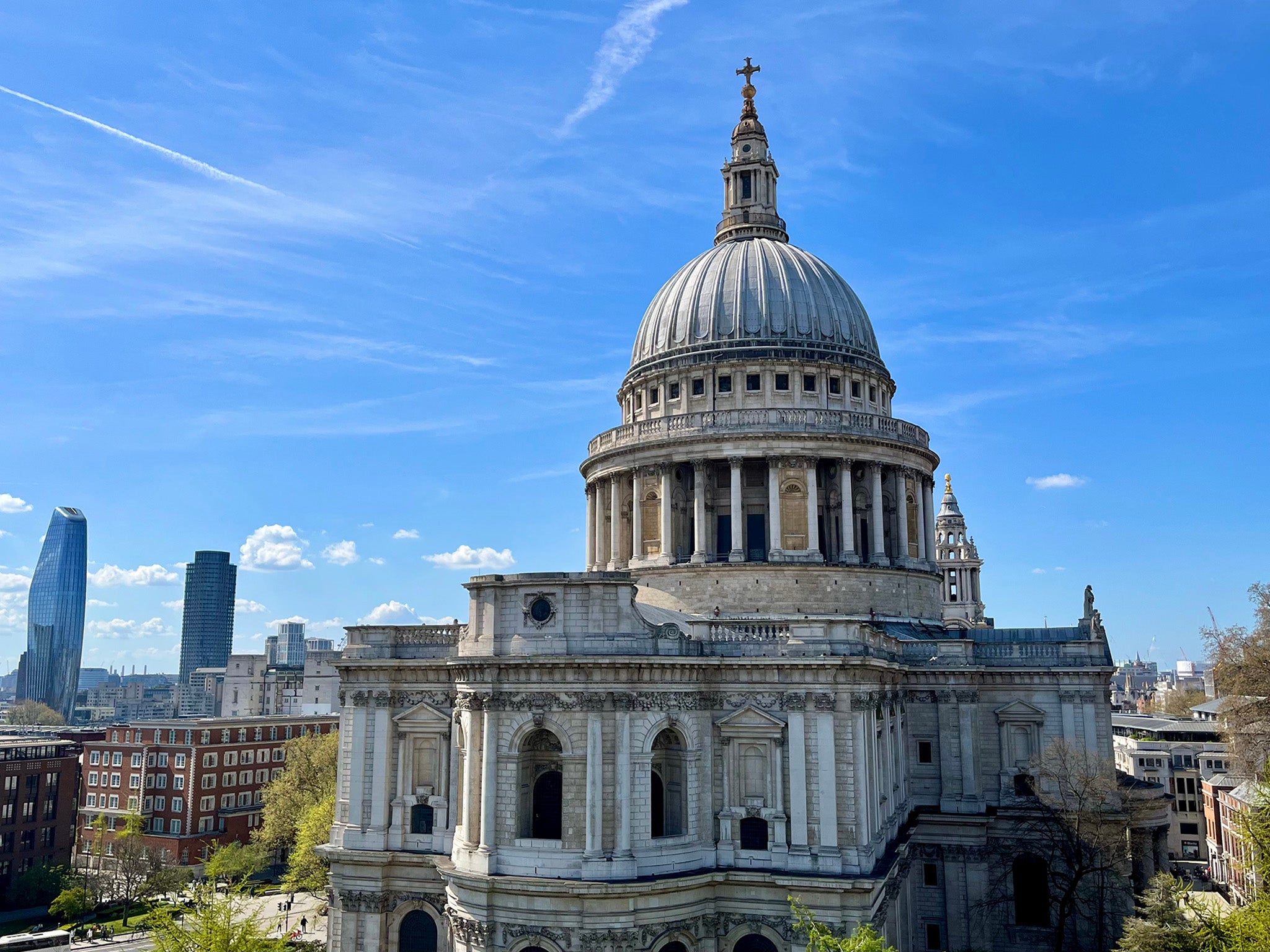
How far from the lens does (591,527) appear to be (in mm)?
70438

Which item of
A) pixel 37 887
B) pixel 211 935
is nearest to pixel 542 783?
pixel 211 935

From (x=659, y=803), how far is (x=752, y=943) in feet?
21.2

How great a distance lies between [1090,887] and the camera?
173 feet

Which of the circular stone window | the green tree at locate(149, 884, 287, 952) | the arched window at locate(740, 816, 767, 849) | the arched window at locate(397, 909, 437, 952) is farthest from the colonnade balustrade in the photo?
the green tree at locate(149, 884, 287, 952)

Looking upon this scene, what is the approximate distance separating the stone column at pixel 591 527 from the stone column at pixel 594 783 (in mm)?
26897

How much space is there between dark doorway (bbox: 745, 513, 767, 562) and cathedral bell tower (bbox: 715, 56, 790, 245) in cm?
2061

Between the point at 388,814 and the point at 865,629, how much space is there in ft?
75.2

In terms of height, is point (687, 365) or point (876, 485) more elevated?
point (687, 365)

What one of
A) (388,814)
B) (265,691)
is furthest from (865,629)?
(265,691)

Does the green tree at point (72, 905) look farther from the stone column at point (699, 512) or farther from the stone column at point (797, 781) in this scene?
the stone column at point (797, 781)

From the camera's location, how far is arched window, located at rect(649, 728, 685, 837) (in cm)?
4428

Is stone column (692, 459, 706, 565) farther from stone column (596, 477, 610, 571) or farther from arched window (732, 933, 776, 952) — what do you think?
arched window (732, 933, 776, 952)

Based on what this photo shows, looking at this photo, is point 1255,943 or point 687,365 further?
point 687,365

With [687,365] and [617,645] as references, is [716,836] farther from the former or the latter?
[687,365]
